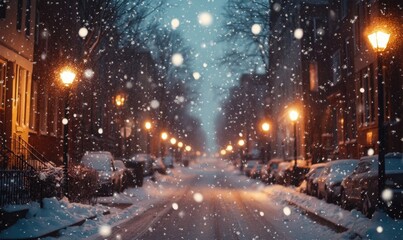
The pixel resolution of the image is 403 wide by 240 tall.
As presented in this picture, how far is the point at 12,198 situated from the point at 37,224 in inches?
57.8

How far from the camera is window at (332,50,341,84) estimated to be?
41.7 m

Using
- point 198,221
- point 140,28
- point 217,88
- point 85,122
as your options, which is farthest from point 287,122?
point 198,221

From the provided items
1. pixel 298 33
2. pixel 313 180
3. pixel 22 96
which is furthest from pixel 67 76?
pixel 298 33

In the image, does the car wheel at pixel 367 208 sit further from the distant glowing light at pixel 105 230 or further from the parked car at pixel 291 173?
the parked car at pixel 291 173

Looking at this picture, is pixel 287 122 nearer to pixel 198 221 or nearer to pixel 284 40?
pixel 284 40

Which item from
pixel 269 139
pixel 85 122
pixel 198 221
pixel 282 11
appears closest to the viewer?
pixel 198 221

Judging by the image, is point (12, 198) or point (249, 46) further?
point (249, 46)

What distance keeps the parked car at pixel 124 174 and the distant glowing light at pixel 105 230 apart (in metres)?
14.4

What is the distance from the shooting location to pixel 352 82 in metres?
37.8

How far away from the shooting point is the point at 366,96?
1348 inches

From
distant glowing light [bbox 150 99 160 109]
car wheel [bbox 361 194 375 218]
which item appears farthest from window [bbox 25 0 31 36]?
distant glowing light [bbox 150 99 160 109]

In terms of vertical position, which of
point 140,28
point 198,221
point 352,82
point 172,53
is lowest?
point 198,221

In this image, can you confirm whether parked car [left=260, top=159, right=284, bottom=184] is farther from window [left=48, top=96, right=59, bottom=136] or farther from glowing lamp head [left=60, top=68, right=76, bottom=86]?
glowing lamp head [left=60, top=68, right=76, bottom=86]

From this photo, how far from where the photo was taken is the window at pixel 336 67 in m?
41.7
